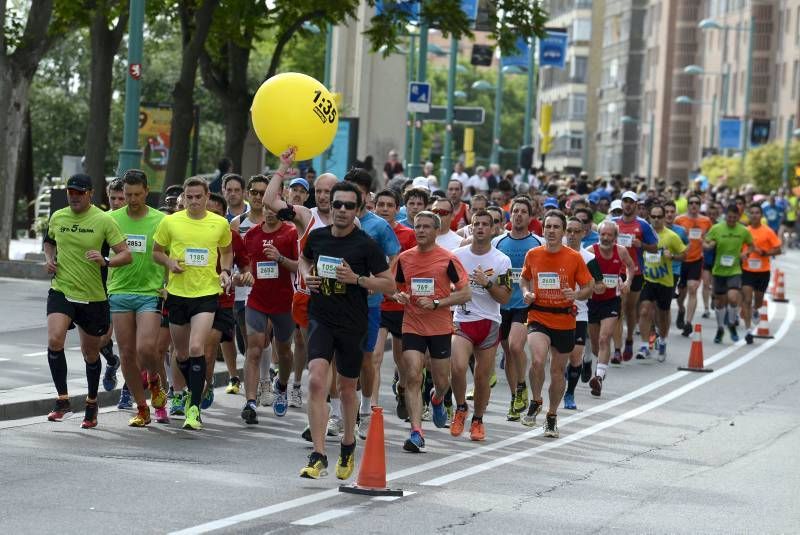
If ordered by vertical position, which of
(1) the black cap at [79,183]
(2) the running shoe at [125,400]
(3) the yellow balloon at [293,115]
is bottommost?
(2) the running shoe at [125,400]

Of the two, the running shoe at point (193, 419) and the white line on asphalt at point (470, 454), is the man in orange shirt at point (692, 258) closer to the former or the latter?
the white line on asphalt at point (470, 454)

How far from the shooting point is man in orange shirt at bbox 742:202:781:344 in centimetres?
2703

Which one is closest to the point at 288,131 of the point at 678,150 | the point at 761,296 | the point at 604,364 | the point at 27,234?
the point at 604,364

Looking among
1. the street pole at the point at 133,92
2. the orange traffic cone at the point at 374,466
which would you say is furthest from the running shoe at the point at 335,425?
the street pole at the point at 133,92

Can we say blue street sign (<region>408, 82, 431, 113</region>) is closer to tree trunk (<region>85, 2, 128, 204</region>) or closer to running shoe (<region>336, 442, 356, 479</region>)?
tree trunk (<region>85, 2, 128, 204</region>)

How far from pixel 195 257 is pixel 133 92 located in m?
7.86

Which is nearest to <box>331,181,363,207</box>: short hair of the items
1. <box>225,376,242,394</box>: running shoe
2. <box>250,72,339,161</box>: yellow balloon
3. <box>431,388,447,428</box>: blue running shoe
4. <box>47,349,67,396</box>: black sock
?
<box>250,72,339,161</box>: yellow balloon

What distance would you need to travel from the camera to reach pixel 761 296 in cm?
2808

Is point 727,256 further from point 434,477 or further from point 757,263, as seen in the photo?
point 434,477

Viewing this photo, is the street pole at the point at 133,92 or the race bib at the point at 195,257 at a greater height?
the street pole at the point at 133,92

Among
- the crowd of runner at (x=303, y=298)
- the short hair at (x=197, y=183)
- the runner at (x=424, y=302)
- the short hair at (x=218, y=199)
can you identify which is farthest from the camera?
the short hair at (x=218, y=199)

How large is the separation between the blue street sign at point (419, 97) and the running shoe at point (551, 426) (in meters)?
19.8

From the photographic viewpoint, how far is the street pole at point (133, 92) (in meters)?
20.7

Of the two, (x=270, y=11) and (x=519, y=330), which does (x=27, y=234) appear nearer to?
(x=270, y=11)
